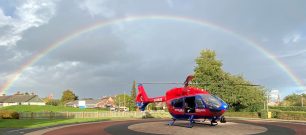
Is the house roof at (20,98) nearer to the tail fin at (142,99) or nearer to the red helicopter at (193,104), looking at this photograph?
the tail fin at (142,99)

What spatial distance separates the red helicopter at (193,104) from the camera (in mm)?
28875

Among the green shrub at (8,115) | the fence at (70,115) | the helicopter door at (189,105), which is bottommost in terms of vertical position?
the fence at (70,115)

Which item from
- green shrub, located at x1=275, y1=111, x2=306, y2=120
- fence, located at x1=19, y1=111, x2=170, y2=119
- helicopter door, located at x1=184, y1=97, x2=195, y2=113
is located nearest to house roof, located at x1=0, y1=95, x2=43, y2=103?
fence, located at x1=19, y1=111, x2=170, y2=119

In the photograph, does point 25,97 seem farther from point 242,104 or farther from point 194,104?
point 194,104

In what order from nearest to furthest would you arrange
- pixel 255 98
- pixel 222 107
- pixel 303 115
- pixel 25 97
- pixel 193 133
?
pixel 193 133
pixel 222 107
pixel 303 115
pixel 255 98
pixel 25 97

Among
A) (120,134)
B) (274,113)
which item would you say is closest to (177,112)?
(120,134)

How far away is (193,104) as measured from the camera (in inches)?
1198

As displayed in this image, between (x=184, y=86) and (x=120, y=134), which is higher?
(x=184, y=86)

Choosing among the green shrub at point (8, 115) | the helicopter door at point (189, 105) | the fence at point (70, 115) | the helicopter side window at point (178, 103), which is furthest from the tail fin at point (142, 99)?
the green shrub at point (8, 115)

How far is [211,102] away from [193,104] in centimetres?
215

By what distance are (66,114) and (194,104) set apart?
119ft

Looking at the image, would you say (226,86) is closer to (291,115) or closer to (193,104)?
(291,115)

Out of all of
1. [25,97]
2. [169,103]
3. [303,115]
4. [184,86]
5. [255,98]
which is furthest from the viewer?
[25,97]

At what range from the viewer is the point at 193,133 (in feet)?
83.7
